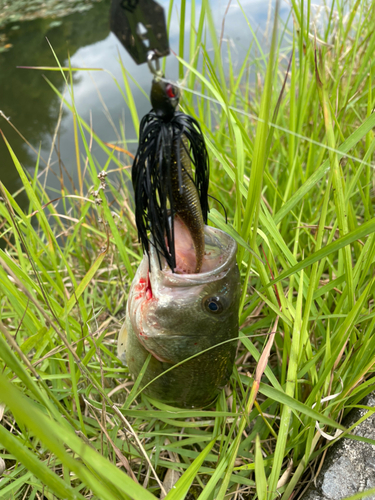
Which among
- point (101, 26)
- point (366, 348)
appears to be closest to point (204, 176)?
point (366, 348)

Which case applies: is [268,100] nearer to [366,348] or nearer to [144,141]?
[144,141]

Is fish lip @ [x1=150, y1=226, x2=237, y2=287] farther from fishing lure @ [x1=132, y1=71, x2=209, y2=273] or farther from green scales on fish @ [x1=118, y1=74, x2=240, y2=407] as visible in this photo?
fishing lure @ [x1=132, y1=71, x2=209, y2=273]

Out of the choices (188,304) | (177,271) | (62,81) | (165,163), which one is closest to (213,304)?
(188,304)

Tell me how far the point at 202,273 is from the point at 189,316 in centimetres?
17

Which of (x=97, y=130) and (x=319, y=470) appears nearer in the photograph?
(x=319, y=470)

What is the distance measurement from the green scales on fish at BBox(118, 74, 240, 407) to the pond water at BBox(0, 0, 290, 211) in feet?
10.00

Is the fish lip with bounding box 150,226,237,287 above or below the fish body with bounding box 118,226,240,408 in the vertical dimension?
above

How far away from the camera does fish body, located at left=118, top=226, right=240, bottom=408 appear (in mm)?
1148

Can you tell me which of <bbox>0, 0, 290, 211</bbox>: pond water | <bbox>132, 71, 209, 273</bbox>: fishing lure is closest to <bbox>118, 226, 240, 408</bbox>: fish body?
<bbox>132, 71, 209, 273</bbox>: fishing lure

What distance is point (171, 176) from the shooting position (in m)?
0.91

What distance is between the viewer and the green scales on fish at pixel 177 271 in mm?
876

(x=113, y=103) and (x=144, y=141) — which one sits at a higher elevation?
(x=144, y=141)

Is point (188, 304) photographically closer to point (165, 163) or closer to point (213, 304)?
point (213, 304)

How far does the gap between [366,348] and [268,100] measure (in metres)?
1.03
